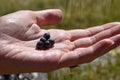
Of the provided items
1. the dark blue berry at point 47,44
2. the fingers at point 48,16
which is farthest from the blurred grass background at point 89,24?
the dark blue berry at point 47,44

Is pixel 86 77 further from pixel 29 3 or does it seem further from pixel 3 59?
pixel 29 3

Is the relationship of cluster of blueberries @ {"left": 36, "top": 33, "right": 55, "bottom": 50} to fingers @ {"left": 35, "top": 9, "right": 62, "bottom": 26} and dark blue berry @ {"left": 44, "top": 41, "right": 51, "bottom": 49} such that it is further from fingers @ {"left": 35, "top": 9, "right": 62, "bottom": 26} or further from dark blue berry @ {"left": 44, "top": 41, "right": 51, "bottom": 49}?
fingers @ {"left": 35, "top": 9, "right": 62, "bottom": 26}

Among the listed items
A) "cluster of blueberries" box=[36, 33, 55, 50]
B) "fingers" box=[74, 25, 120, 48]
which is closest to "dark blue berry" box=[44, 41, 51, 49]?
"cluster of blueberries" box=[36, 33, 55, 50]

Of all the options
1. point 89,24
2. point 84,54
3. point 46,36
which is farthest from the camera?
point 89,24

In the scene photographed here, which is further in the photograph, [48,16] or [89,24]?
[89,24]

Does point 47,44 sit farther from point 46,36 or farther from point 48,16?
point 48,16

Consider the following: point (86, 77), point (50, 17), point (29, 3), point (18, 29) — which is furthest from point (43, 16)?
point (29, 3)

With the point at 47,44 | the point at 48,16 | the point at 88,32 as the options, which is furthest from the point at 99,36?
the point at 48,16

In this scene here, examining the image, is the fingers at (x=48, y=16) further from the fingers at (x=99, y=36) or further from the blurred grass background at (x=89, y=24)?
the fingers at (x=99, y=36)
